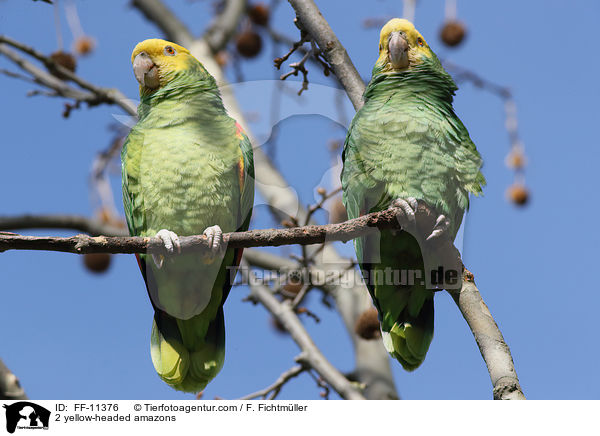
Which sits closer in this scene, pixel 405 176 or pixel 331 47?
pixel 405 176

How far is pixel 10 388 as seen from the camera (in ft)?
9.37

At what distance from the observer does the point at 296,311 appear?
371 centimetres

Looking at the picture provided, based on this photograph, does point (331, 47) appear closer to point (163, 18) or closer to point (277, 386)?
point (277, 386)

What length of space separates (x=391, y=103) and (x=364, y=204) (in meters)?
0.41

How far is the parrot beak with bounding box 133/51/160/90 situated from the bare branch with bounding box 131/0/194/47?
307cm

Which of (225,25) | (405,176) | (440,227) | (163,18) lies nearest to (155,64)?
(405,176)

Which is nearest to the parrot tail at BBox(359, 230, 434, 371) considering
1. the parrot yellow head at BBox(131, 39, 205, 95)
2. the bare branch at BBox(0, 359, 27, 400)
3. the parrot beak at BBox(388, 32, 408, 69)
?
the parrot beak at BBox(388, 32, 408, 69)

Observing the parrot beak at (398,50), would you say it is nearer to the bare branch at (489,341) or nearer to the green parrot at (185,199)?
the green parrot at (185,199)

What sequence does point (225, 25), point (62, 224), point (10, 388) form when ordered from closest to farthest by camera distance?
point (10, 388) → point (62, 224) → point (225, 25)

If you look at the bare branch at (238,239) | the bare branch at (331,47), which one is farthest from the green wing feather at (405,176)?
the bare branch at (238,239)

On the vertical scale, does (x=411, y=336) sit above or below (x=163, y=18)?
below

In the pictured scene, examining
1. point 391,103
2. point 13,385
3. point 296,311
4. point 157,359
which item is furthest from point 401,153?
point 13,385
